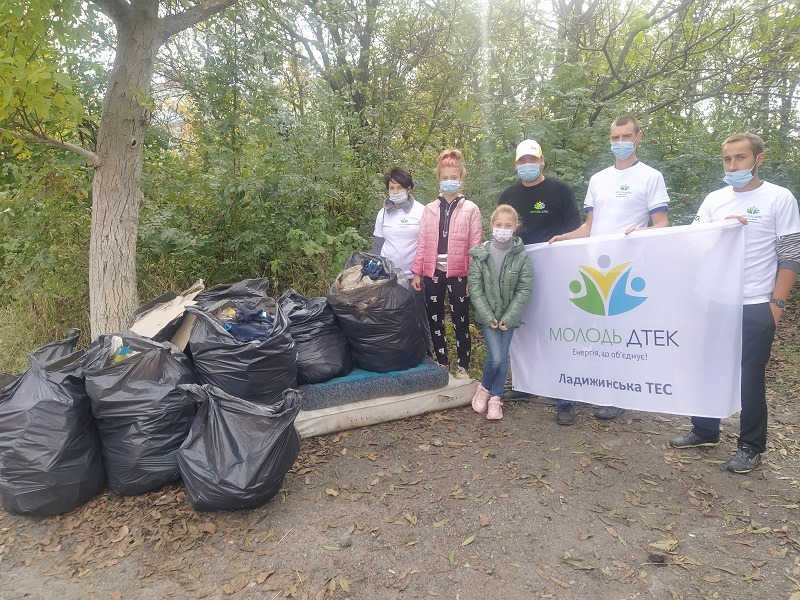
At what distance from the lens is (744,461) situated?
2.96 meters

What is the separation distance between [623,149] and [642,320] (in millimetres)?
1129

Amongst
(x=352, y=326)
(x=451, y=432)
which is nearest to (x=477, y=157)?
(x=352, y=326)

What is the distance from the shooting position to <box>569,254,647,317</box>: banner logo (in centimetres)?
329

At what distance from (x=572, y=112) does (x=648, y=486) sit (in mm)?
4363

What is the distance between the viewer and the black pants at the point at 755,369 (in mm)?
2786

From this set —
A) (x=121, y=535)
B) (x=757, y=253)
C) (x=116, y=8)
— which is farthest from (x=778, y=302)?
(x=116, y=8)

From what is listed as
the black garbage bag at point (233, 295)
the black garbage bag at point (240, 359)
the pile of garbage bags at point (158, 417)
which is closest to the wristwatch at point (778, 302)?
the pile of garbage bags at point (158, 417)

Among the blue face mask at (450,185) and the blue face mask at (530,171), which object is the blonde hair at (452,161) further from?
the blue face mask at (530,171)

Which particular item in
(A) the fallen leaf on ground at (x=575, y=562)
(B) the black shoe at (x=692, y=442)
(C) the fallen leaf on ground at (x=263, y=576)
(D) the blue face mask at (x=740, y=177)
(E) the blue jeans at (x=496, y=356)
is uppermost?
(D) the blue face mask at (x=740, y=177)

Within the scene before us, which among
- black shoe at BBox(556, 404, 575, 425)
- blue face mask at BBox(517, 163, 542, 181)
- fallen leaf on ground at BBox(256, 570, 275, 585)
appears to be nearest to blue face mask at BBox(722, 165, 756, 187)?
blue face mask at BBox(517, 163, 542, 181)

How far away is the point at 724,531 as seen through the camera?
8.08 feet

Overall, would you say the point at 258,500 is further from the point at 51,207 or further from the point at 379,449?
the point at 51,207

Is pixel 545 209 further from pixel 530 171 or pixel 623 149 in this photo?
pixel 623 149

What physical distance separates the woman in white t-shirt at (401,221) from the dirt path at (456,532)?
148cm
